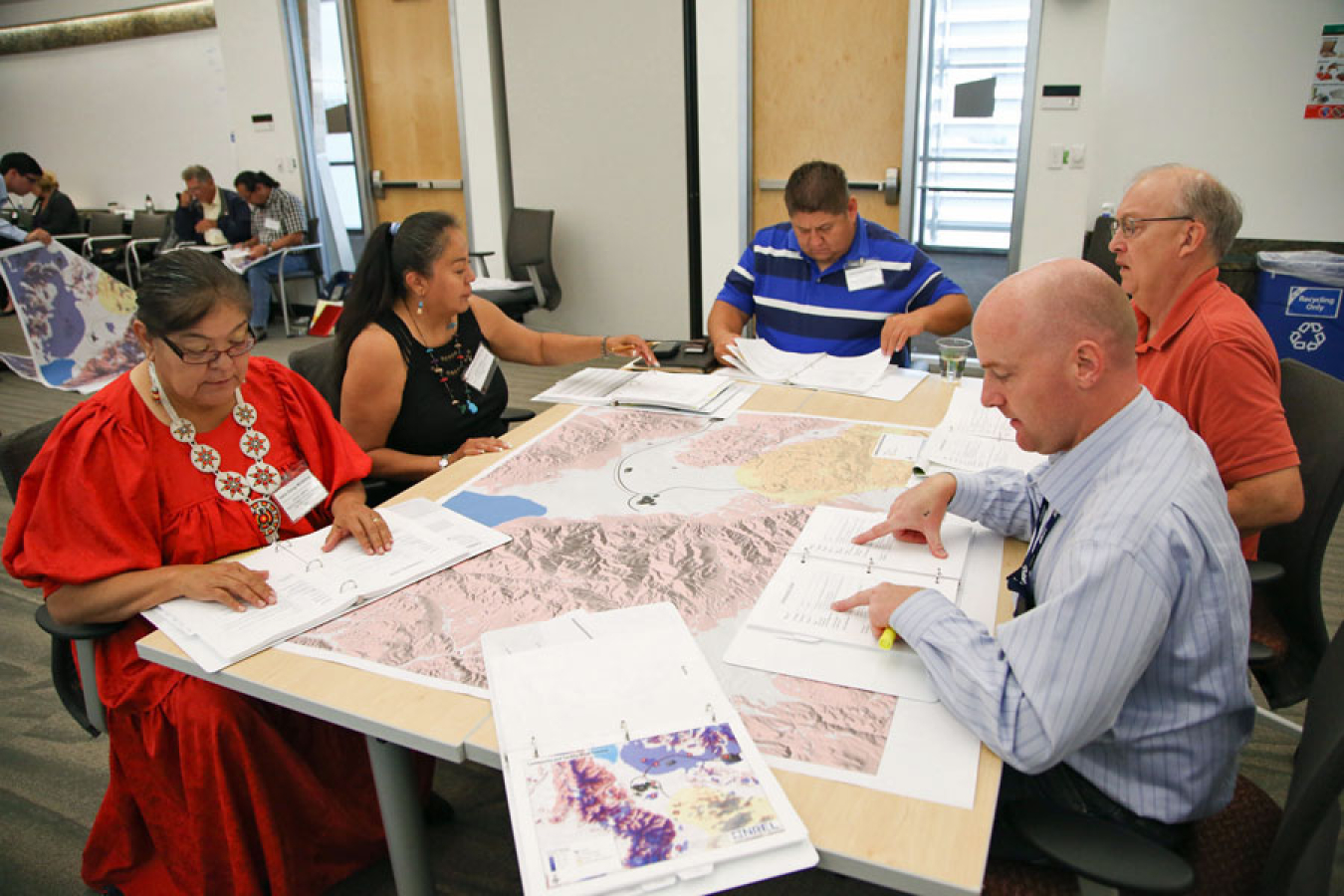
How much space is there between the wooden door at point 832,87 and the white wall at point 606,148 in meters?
0.53

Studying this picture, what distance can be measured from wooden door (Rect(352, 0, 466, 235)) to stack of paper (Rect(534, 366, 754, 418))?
393 cm

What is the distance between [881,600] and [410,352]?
4.94 feet

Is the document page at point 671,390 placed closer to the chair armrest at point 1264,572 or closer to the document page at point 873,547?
the document page at point 873,547

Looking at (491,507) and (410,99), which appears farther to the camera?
(410,99)

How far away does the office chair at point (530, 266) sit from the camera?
5.44 metres

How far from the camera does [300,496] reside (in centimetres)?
169

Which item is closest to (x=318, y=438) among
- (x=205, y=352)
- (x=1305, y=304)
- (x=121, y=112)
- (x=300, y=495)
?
(x=300, y=495)

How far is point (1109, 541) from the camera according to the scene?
3.24ft

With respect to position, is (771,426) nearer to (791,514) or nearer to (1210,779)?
(791,514)

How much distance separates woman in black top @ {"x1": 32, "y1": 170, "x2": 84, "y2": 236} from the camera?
7801mm

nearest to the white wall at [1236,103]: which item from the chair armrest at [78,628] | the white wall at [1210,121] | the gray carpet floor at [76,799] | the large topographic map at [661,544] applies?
the white wall at [1210,121]

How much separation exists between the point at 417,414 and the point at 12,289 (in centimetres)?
401

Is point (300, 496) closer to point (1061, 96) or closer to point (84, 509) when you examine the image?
point (84, 509)

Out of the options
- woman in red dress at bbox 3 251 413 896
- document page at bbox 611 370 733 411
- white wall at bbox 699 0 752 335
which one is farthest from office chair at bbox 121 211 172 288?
woman in red dress at bbox 3 251 413 896
